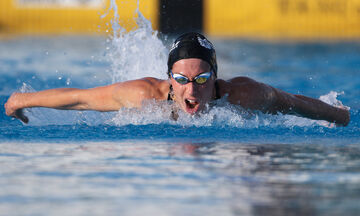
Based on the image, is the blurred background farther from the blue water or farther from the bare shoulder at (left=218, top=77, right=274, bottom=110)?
the bare shoulder at (left=218, top=77, right=274, bottom=110)

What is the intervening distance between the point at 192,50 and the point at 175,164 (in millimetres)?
1474

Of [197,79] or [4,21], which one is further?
[4,21]

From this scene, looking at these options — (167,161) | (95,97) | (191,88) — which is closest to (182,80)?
(191,88)

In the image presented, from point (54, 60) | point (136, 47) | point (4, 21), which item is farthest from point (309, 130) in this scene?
point (4, 21)

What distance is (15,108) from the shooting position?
499 centimetres

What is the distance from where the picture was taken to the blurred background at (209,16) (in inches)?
730

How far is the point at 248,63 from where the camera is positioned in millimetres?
13047

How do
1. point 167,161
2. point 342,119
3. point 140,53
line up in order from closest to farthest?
point 167,161 → point 342,119 → point 140,53

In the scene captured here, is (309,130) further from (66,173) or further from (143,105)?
(66,173)

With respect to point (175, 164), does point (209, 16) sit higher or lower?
higher

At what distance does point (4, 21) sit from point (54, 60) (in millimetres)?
7871

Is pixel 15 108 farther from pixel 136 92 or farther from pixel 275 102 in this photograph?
pixel 275 102

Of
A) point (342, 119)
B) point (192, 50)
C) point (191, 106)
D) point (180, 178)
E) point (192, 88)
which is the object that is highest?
point (192, 50)

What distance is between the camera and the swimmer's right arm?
475cm
